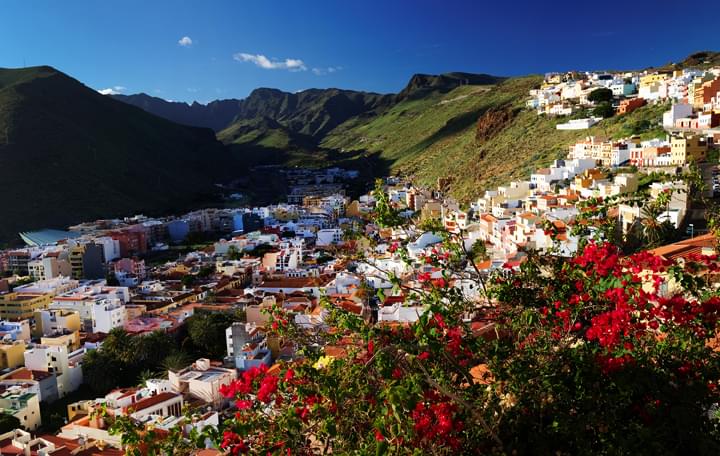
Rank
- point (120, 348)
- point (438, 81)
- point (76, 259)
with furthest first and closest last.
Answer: point (438, 81)
point (76, 259)
point (120, 348)

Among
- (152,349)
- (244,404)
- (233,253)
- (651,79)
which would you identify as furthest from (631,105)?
(244,404)

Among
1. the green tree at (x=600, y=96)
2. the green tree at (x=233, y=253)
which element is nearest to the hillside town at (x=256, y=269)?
the green tree at (x=600, y=96)

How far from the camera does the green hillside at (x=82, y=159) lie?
4594cm

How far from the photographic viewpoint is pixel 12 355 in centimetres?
1630

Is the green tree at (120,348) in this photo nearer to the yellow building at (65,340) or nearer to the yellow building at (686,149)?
the yellow building at (65,340)

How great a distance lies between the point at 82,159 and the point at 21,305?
38192mm

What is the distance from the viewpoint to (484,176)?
1346 inches

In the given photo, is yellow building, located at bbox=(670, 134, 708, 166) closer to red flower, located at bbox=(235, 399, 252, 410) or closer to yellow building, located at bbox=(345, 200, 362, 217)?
yellow building, located at bbox=(345, 200, 362, 217)

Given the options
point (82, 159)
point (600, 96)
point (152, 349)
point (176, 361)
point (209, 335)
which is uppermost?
point (600, 96)

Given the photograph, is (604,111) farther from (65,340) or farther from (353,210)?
(65,340)

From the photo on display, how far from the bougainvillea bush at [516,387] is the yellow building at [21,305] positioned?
859 inches

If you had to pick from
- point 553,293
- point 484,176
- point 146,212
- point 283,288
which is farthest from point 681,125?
point 146,212

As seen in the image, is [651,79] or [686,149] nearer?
[686,149]

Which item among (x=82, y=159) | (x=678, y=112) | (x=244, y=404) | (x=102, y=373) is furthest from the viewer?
(x=82, y=159)
